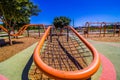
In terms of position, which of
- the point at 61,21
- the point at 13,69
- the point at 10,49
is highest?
the point at 61,21

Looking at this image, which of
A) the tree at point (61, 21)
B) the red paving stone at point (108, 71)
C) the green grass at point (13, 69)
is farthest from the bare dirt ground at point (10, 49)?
the tree at point (61, 21)

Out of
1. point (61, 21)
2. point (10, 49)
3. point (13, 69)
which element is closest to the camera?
point (13, 69)

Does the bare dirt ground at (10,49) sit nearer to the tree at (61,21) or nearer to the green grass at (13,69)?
the green grass at (13,69)

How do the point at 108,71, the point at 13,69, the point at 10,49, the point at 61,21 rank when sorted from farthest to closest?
1. the point at 61,21
2. the point at 10,49
3. the point at 13,69
4. the point at 108,71

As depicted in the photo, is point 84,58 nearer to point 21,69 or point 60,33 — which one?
point 21,69

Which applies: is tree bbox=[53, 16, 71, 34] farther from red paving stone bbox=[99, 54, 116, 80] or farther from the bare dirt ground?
red paving stone bbox=[99, 54, 116, 80]

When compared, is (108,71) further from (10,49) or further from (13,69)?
(10,49)

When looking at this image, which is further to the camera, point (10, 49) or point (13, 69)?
point (10, 49)

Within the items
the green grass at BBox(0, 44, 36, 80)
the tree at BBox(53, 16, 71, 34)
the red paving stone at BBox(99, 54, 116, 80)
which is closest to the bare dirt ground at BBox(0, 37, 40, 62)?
the green grass at BBox(0, 44, 36, 80)

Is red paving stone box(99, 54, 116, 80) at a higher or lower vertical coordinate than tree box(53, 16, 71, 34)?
lower

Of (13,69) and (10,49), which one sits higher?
(10,49)

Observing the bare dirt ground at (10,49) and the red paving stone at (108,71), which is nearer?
the red paving stone at (108,71)

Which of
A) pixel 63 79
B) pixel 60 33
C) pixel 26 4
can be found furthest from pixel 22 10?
pixel 63 79

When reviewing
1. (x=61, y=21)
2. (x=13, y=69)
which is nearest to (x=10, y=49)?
(x=13, y=69)
